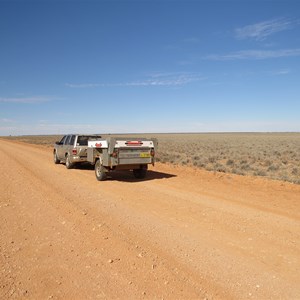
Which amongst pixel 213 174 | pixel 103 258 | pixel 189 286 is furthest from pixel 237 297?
pixel 213 174

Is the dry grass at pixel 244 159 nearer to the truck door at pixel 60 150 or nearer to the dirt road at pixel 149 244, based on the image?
the dirt road at pixel 149 244

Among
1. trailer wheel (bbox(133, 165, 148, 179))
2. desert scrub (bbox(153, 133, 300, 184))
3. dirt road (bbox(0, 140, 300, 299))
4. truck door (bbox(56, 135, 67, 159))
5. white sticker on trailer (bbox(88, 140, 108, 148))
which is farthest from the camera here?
truck door (bbox(56, 135, 67, 159))

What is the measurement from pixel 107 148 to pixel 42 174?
3.99m

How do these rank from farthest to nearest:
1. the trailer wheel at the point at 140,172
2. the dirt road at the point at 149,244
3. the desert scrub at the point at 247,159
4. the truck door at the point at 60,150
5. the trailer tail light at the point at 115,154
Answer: the truck door at the point at 60,150, the desert scrub at the point at 247,159, the trailer wheel at the point at 140,172, the trailer tail light at the point at 115,154, the dirt road at the point at 149,244

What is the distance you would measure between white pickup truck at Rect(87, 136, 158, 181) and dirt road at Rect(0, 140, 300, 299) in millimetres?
2038

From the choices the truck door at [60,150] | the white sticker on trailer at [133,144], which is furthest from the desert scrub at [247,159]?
the truck door at [60,150]

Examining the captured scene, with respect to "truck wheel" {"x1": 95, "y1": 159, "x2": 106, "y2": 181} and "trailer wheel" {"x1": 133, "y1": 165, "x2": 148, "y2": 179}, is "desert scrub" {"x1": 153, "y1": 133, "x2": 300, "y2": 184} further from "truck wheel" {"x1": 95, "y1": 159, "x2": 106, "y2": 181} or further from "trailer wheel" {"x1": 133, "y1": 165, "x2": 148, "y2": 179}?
"truck wheel" {"x1": 95, "y1": 159, "x2": 106, "y2": 181}

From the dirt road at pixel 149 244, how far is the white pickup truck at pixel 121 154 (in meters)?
2.04

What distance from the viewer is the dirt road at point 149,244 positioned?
162 inches

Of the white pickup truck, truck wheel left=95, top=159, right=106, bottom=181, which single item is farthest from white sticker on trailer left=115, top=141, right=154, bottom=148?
truck wheel left=95, top=159, right=106, bottom=181

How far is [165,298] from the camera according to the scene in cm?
385

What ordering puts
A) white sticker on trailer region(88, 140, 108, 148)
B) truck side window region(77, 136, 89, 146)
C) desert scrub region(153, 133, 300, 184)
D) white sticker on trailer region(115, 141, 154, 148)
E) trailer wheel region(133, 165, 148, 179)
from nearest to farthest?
white sticker on trailer region(115, 141, 154, 148) → white sticker on trailer region(88, 140, 108, 148) → trailer wheel region(133, 165, 148, 179) → truck side window region(77, 136, 89, 146) → desert scrub region(153, 133, 300, 184)

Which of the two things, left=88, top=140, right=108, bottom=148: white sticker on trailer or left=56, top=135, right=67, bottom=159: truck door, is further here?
left=56, top=135, right=67, bottom=159: truck door

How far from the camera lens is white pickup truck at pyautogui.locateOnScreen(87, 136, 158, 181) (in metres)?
12.1
